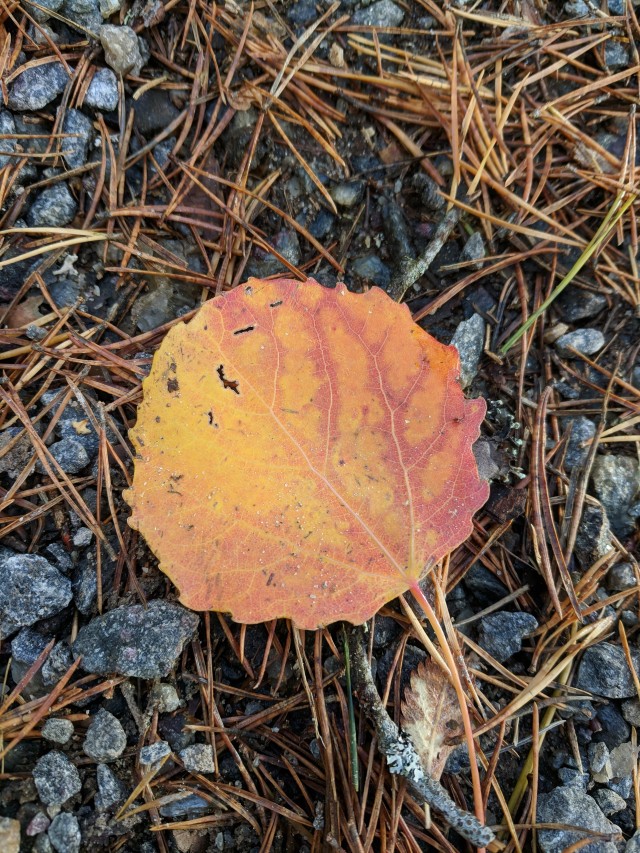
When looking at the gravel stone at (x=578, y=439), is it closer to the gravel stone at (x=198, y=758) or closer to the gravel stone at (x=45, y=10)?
the gravel stone at (x=198, y=758)

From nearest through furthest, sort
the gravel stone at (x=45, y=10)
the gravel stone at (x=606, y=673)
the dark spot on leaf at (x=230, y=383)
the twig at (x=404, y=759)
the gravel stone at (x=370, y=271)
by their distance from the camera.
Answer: the twig at (x=404, y=759) → the dark spot on leaf at (x=230, y=383) → the gravel stone at (x=606, y=673) → the gravel stone at (x=45, y=10) → the gravel stone at (x=370, y=271)

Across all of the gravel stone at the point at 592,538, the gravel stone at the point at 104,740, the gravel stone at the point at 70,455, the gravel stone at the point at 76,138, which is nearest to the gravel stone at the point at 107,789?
the gravel stone at the point at 104,740

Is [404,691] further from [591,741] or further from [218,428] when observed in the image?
[218,428]

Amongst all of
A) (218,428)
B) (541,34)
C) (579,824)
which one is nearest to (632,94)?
(541,34)

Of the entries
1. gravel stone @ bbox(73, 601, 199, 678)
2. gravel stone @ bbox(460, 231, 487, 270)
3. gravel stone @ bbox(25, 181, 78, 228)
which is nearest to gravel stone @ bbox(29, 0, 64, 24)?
gravel stone @ bbox(25, 181, 78, 228)

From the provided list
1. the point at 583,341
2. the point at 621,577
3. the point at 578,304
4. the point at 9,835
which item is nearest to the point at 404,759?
the point at 621,577
